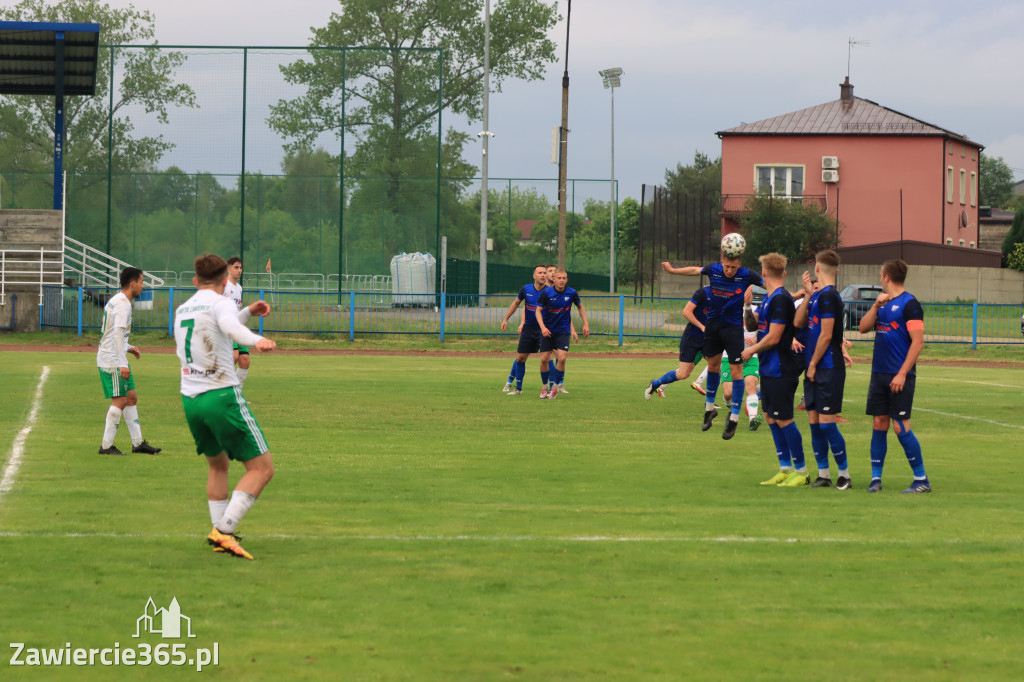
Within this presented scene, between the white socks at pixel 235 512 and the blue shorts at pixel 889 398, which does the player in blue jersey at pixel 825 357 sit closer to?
the blue shorts at pixel 889 398

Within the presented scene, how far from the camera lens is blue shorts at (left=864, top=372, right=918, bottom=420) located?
31.4 ft

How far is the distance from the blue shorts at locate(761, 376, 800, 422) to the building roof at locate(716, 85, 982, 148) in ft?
164

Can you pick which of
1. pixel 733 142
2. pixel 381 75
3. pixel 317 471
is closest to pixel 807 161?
pixel 733 142

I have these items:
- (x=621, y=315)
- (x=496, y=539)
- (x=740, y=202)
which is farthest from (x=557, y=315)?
(x=740, y=202)

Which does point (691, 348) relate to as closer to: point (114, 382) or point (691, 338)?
point (691, 338)

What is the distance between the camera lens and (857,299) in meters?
39.8

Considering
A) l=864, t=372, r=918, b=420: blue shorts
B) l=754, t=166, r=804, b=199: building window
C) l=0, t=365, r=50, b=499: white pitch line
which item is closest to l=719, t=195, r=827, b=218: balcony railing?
l=754, t=166, r=804, b=199: building window

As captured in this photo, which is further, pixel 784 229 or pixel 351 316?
pixel 784 229

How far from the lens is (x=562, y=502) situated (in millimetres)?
9180

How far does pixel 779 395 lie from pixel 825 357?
1.77ft

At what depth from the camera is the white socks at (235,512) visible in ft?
23.4

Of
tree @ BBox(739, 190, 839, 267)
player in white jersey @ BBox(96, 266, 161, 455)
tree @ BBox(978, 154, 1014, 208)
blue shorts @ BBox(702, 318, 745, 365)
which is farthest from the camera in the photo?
tree @ BBox(978, 154, 1014, 208)

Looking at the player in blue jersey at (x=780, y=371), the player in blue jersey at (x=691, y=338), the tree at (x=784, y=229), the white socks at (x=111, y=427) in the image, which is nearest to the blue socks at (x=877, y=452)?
the player in blue jersey at (x=780, y=371)

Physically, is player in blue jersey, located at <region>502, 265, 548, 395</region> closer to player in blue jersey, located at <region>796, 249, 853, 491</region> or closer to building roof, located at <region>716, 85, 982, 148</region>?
player in blue jersey, located at <region>796, 249, 853, 491</region>
